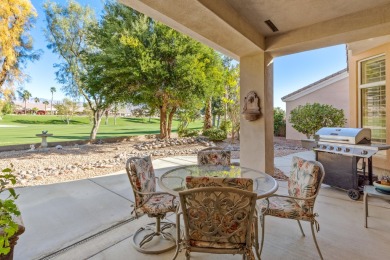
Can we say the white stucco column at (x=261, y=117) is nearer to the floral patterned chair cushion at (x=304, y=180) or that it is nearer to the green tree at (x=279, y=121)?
the floral patterned chair cushion at (x=304, y=180)

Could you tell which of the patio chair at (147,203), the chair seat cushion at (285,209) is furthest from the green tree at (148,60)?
the chair seat cushion at (285,209)

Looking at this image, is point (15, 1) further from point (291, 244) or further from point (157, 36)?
point (291, 244)

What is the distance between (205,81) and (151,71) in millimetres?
2328

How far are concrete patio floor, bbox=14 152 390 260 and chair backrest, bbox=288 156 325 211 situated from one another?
1.82 ft

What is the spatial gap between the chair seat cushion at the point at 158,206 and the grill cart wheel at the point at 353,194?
321 centimetres

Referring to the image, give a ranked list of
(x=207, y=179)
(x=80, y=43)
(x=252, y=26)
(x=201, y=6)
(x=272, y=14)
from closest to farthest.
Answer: (x=207, y=179), (x=201, y=6), (x=272, y=14), (x=252, y=26), (x=80, y=43)

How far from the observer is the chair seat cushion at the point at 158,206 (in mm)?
2174

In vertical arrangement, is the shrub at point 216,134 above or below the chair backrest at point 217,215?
above

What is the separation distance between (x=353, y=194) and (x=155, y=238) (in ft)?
11.3

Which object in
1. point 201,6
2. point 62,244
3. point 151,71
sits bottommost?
point 62,244

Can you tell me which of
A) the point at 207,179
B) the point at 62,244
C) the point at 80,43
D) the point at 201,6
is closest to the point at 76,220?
the point at 62,244

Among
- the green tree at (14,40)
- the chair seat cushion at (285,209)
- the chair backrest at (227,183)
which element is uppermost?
the green tree at (14,40)

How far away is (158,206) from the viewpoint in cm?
224

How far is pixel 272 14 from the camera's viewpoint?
3.20 metres
